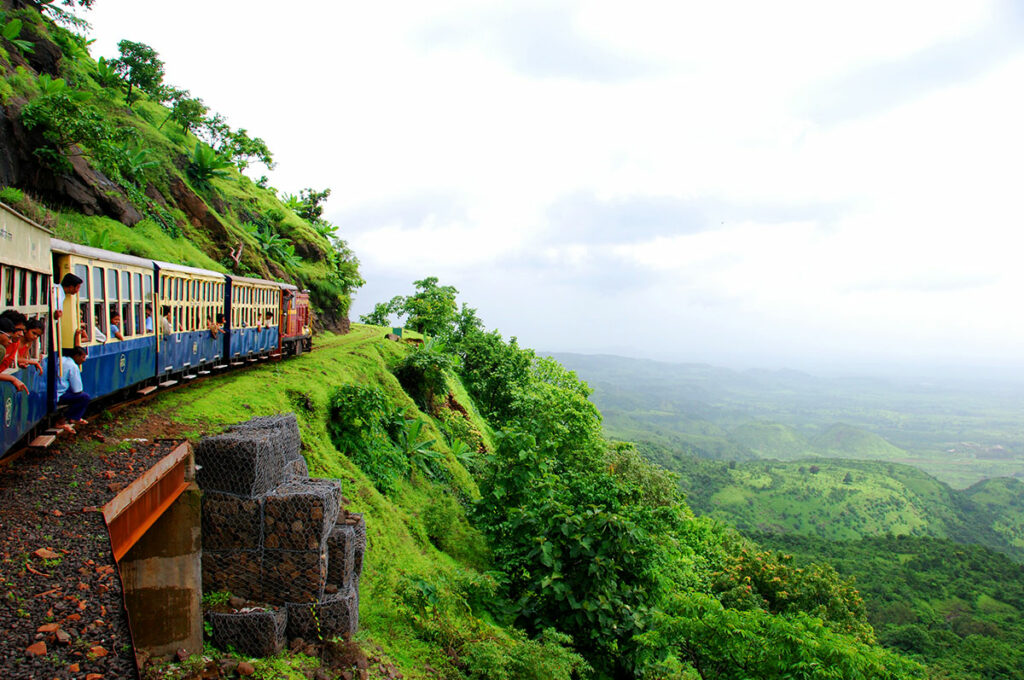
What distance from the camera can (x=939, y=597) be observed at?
57.0m

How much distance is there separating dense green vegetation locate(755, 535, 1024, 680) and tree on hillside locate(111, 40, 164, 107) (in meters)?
54.1

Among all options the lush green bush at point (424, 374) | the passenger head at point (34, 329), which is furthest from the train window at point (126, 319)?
the lush green bush at point (424, 374)

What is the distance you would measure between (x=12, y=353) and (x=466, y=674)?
7.09 meters

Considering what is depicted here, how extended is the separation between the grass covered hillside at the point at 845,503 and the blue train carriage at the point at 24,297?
98.7 metres

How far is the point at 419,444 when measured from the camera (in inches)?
647

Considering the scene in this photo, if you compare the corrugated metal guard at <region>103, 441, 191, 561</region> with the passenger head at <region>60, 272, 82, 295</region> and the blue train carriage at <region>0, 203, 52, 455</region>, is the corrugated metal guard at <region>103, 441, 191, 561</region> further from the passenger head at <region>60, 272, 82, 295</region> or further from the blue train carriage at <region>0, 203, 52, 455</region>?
the passenger head at <region>60, 272, 82, 295</region>

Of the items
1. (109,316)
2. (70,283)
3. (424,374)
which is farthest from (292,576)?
(424,374)

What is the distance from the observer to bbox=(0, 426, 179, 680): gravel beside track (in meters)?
3.83

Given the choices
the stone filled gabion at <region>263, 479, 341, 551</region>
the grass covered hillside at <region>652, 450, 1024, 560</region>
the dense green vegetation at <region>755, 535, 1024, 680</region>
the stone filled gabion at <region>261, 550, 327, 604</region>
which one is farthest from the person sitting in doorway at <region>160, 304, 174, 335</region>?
the grass covered hillside at <region>652, 450, 1024, 560</region>

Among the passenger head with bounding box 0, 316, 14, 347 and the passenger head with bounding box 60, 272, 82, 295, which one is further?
the passenger head with bounding box 60, 272, 82, 295

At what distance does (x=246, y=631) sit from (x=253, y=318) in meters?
13.5

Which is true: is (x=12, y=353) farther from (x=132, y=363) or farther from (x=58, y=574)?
(x=132, y=363)

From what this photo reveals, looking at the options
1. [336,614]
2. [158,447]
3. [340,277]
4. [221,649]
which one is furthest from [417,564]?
[340,277]

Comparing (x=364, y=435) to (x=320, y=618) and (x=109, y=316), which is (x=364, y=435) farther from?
(x=320, y=618)
